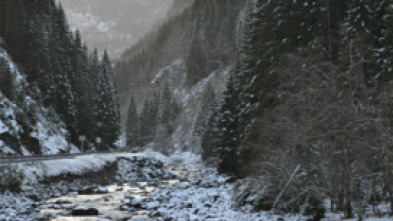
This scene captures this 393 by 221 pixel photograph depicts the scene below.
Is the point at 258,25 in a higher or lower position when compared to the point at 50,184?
higher

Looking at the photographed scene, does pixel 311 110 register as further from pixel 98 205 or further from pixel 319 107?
pixel 98 205

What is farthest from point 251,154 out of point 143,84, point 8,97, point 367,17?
point 143,84

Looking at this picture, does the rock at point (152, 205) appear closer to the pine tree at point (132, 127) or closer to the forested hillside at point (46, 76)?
the forested hillside at point (46, 76)

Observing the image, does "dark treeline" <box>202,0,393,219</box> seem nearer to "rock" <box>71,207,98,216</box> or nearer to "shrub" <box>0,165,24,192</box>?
"rock" <box>71,207,98,216</box>

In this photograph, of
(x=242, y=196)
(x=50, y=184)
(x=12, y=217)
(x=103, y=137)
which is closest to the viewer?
(x=12, y=217)

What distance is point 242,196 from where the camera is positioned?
19531mm

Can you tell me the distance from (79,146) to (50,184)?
89.1ft

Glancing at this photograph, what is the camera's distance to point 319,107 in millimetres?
13477

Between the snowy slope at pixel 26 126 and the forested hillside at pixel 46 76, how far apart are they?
12 cm

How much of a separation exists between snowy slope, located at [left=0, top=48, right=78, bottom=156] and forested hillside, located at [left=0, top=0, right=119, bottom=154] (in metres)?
0.12

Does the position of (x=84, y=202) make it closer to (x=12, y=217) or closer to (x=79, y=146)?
(x=12, y=217)

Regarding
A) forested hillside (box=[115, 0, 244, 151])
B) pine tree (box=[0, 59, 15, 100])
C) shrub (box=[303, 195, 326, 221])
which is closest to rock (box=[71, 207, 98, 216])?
shrub (box=[303, 195, 326, 221])

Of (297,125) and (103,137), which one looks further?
(103,137)

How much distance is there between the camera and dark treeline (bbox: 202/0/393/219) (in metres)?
12.4
